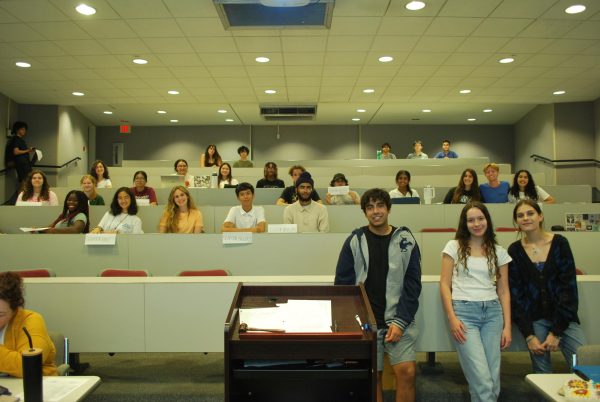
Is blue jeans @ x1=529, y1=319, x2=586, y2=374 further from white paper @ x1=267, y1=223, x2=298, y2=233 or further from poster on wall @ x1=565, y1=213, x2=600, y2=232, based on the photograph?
poster on wall @ x1=565, y1=213, x2=600, y2=232

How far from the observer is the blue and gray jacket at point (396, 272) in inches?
95.5

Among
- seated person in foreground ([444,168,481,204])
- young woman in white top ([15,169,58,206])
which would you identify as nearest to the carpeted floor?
seated person in foreground ([444,168,481,204])

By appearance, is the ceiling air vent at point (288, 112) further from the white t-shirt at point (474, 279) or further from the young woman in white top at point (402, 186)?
the white t-shirt at point (474, 279)

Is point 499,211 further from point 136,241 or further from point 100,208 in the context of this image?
point 100,208

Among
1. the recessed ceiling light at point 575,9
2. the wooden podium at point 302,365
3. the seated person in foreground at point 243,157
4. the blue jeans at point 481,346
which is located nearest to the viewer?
the wooden podium at point 302,365

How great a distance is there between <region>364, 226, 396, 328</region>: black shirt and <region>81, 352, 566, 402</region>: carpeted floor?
68 cm

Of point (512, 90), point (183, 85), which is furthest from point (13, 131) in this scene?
point (512, 90)

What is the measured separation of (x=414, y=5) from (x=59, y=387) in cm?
483

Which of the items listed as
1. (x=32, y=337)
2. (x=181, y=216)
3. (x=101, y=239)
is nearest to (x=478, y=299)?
(x=32, y=337)

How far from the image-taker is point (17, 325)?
85.0 inches

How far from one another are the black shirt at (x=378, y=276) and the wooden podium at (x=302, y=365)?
1155mm

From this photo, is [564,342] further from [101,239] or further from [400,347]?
[101,239]

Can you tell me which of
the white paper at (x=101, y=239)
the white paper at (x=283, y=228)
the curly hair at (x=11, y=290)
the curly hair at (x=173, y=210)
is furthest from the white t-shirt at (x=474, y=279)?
the curly hair at (x=173, y=210)

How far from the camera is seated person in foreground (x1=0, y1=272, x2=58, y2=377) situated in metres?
2.10
